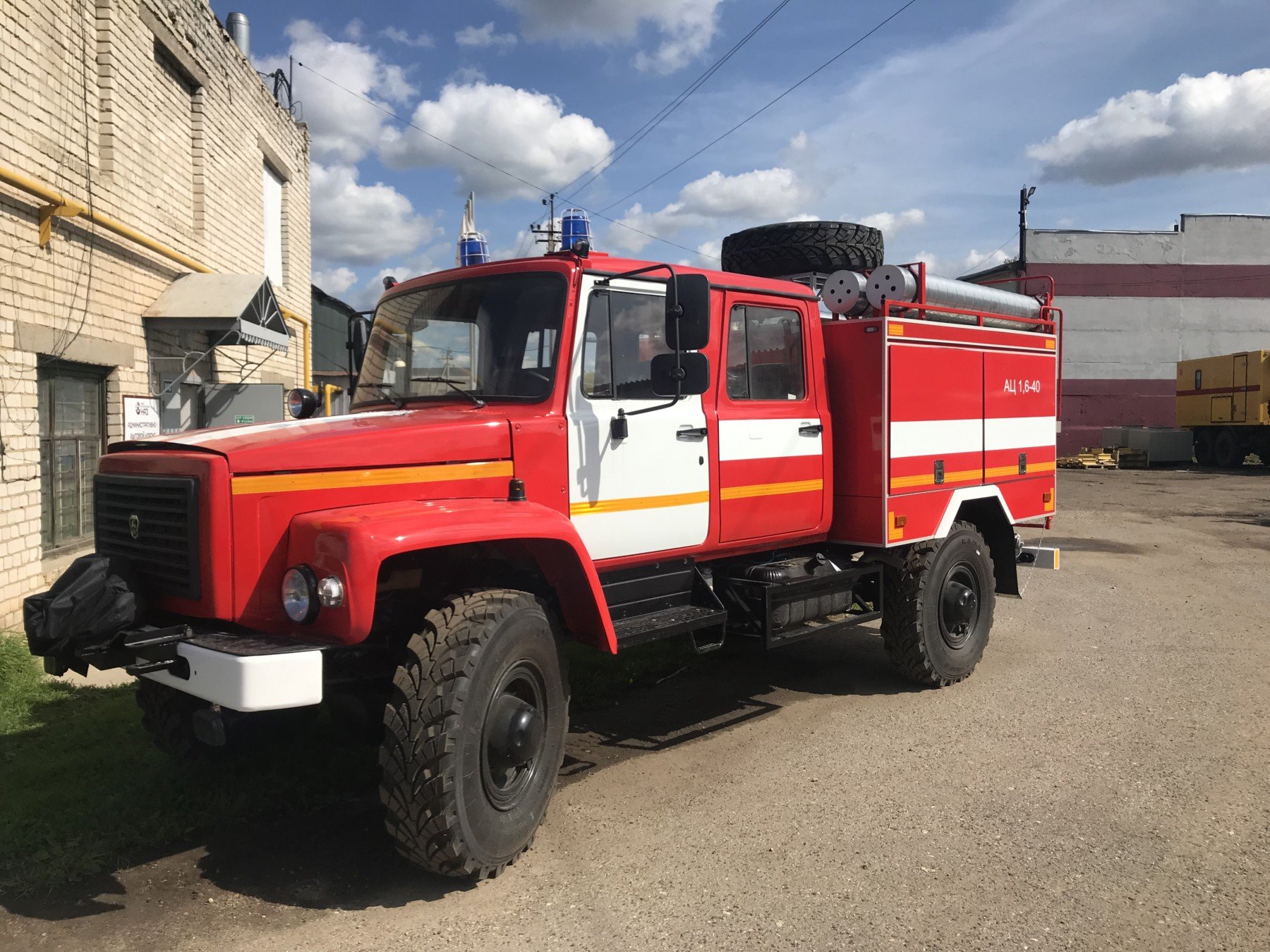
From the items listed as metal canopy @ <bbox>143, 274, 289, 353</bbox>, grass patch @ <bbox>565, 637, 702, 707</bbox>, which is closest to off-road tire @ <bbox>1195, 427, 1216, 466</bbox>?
grass patch @ <bbox>565, 637, 702, 707</bbox>

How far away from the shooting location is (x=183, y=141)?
986cm

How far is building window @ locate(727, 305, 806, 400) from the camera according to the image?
16.8 ft

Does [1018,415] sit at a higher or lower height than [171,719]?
higher

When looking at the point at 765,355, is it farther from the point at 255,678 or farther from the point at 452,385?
the point at 255,678

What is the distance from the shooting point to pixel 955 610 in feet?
20.7

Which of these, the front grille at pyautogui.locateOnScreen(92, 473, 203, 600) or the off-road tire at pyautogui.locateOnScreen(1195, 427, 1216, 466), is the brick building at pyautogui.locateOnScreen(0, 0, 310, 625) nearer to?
the front grille at pyautogui.locateOnScreen(92, 473, 203, 600)

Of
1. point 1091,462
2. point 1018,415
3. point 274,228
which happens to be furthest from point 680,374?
point 1091,462

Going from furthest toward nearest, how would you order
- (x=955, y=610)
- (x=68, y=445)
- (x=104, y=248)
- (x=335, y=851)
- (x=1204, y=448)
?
(x=1204, y=448) < (x=104, y=248) < (x=68, y=445) < (x=955, y=610) < (x=335, y=851)

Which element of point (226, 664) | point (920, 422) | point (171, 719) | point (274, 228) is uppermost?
point (274, 228)

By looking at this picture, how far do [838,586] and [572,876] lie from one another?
2.65 meters

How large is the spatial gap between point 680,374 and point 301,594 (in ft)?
6.18

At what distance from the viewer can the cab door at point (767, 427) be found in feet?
16.6

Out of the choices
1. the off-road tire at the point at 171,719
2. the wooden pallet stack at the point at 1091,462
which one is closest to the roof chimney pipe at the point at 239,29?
the off-road tire at the point at 171,719

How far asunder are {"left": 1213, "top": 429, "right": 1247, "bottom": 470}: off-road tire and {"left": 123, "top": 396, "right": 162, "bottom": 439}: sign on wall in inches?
1154
